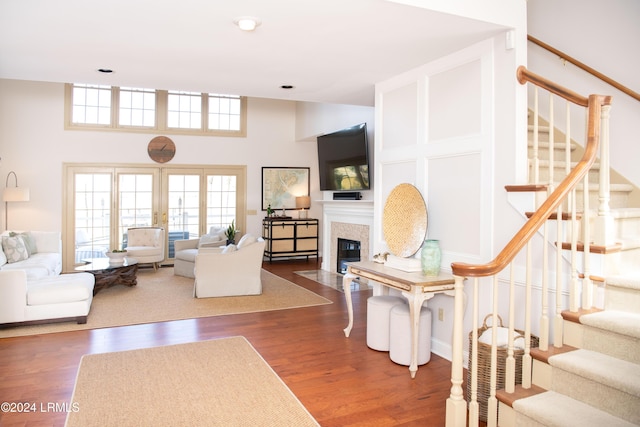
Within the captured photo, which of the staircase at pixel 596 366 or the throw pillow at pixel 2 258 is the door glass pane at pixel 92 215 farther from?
the staircase at pixel 596 366

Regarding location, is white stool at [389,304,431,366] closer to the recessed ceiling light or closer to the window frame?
the recessed ceiling light

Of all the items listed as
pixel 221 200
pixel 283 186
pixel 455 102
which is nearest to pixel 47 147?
pixel 221 200

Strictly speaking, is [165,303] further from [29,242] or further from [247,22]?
[247,22]

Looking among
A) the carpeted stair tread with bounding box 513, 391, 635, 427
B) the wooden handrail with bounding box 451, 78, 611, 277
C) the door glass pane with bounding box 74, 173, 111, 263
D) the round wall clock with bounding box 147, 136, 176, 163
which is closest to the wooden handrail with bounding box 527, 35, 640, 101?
the wooden handrail with bounding box 451, 78, 611, 277

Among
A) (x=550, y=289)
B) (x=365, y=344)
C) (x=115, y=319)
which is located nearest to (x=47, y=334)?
(x=115, y=319)

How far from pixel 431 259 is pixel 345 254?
4.29 meters

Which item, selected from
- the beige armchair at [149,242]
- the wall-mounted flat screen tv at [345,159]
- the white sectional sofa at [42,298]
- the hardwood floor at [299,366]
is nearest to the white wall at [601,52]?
the hardwood floor at [299,366]

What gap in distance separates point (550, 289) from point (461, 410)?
3.69ft

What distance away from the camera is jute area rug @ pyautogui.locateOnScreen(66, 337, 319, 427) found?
8.87 ft

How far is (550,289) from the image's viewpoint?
2.93 m

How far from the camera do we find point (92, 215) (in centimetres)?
856

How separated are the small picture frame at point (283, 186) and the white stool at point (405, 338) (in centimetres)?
638

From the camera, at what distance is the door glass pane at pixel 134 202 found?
8.71 m

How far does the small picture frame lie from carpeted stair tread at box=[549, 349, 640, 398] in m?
7.81
